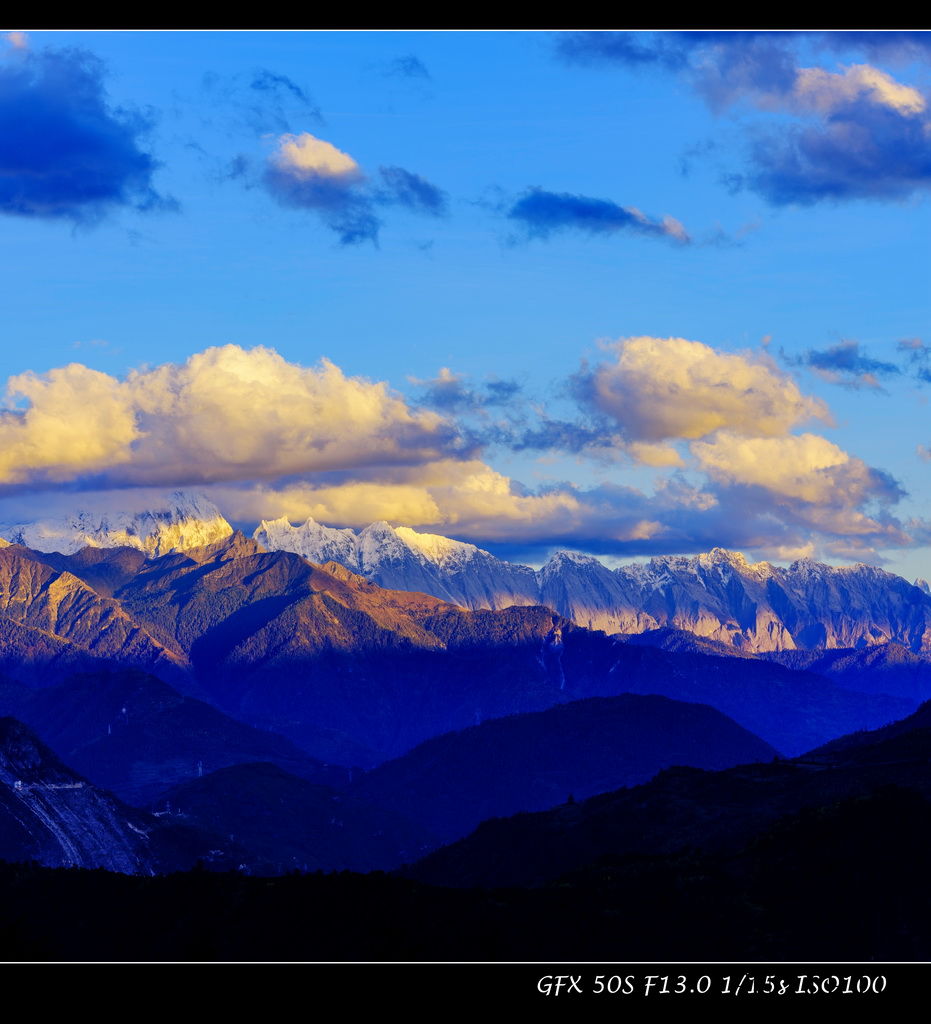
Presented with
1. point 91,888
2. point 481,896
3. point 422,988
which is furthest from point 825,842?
point 422,988

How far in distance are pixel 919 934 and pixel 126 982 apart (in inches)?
4468

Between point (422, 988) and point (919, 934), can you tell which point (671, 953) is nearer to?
point (919, 934)

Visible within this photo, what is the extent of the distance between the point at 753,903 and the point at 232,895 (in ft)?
199

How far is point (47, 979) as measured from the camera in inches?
2958

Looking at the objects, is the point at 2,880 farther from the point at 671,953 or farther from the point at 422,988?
the point at 422,988

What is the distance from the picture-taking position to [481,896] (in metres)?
147

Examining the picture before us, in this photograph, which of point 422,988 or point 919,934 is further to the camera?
point 919,934

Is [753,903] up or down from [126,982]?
down
